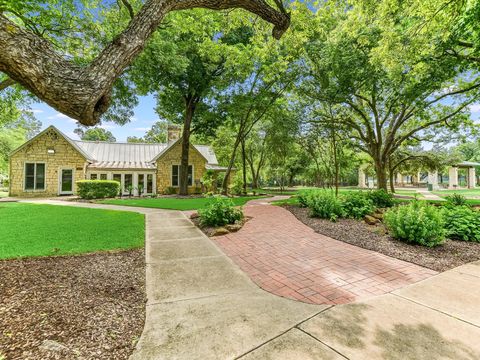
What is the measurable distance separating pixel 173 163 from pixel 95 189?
6802 mm

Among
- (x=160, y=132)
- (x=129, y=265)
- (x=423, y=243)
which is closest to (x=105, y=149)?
(x=129, y=265)

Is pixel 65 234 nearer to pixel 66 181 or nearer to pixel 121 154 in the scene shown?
pixel 66 181

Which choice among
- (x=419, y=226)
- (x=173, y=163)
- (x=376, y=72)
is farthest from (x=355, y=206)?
(x=173, y=163)

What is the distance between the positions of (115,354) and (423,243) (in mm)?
5980

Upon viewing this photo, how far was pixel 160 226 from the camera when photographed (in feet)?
23.2

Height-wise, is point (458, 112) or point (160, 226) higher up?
point (458, 112)

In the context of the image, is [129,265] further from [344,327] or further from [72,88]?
[344,327]

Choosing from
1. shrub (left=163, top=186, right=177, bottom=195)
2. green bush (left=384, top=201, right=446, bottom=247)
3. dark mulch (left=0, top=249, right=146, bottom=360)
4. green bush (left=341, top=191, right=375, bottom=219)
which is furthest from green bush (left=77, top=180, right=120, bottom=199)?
green bush (left=384, top=201, right=446, bottom=247)

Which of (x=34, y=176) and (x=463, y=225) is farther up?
(x=34, y=176)

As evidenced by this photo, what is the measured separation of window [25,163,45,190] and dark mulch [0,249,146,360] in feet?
57.1

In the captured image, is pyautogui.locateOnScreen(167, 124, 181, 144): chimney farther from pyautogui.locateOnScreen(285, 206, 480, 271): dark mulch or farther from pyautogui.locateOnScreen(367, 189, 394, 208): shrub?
pyautogui.locateOnScreen(285, 206, 480, 271): dark mulch

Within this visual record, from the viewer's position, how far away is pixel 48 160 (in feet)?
56.8

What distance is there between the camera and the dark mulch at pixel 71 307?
77.7 inches

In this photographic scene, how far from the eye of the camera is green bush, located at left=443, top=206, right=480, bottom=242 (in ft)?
18.6
